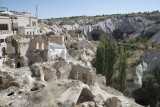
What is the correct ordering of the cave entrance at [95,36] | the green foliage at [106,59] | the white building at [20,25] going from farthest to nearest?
the cave entrance at [95,36] → the white building at [20,25] → the green foliage at [106,59]

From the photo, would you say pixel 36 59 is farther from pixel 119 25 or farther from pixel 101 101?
pixel 119 25

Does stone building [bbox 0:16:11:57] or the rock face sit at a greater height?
the rock face

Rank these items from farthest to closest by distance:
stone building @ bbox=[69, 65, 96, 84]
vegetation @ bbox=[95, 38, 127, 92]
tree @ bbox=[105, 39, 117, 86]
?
tree @ bbox=[105, 39, 117, 86]
vegetation @ bbox=[95, 38, 127, 92]
stone building @ bbox=[69, 65, 96, 84]

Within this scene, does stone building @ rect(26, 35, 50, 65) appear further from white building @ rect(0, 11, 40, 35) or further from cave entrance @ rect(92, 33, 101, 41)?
cave entrance @ rect(92, 33, 101, 41)

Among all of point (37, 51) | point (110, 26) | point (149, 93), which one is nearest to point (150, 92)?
point (149, 93)

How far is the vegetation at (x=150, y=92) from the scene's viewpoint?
18.6 m

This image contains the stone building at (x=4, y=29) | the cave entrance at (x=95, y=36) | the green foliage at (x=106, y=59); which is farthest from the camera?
the cave entrance at (x=95, y=36)

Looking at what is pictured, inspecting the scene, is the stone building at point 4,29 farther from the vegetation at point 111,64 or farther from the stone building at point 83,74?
the vegetation at point 111,64

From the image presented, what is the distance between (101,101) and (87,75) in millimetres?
3380

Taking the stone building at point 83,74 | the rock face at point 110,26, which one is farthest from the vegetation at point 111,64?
the rock face at point 110,26

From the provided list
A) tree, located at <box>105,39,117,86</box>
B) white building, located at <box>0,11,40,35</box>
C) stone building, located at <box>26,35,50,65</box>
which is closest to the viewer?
stone building, located at <box>26,35,50,65</box>

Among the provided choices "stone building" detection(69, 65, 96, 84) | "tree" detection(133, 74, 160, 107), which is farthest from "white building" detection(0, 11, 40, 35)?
"tree" detection(133, 74, 160, 107)

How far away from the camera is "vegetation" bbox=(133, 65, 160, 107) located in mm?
18594

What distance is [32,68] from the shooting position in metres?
13.4
